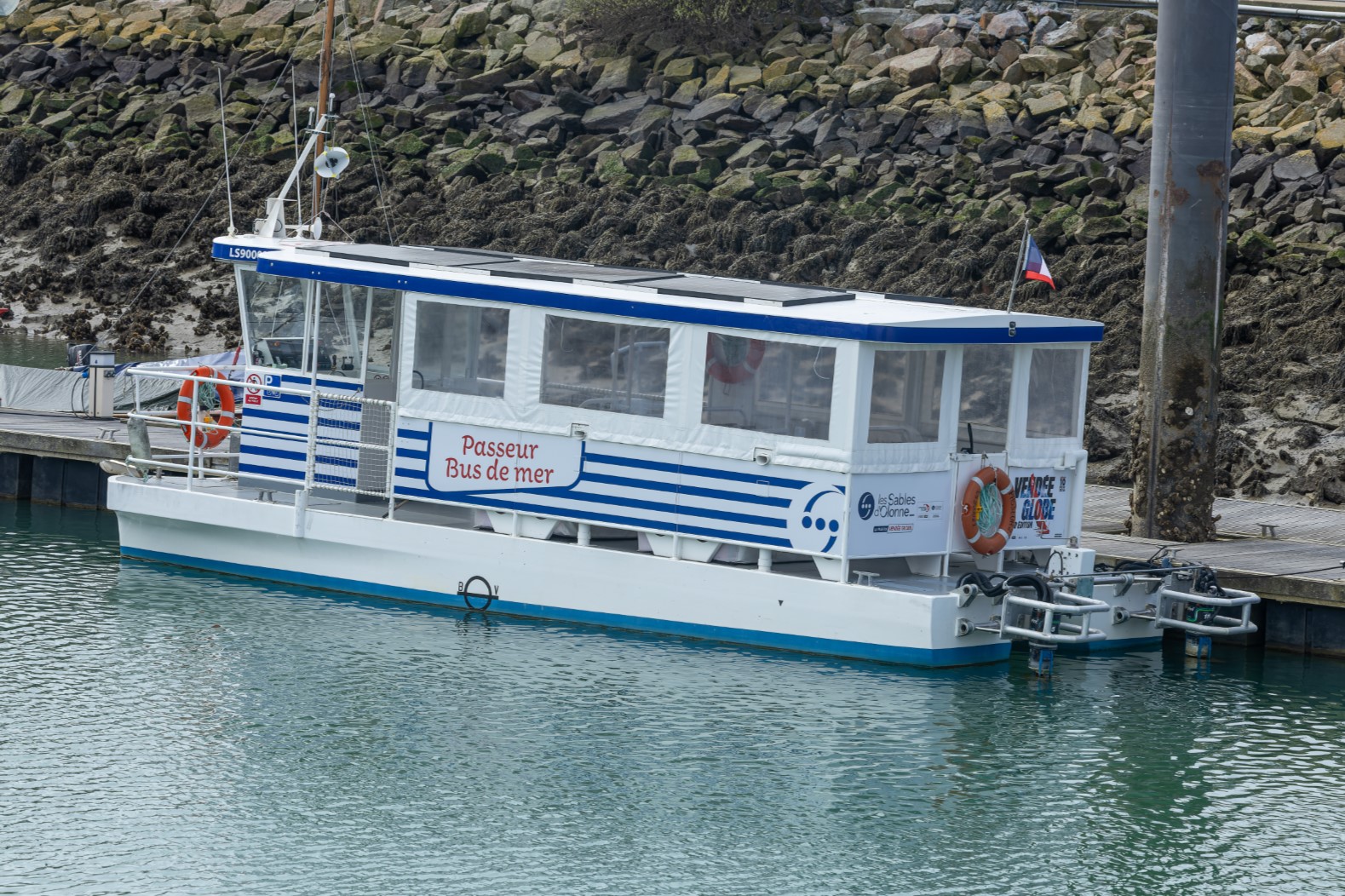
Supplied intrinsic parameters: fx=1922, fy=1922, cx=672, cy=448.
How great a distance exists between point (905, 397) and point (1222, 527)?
508 cm

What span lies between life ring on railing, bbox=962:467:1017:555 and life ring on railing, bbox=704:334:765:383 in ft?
6.42

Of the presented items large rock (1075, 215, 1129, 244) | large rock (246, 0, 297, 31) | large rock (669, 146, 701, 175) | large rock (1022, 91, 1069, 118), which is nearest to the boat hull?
large rock (1075, 215, 1129, 244)

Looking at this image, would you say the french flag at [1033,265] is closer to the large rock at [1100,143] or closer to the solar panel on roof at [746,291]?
the solar panel on roof at [746,291]

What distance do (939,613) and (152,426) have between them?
1095cm

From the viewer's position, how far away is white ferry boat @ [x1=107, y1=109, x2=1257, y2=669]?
48.6 ft

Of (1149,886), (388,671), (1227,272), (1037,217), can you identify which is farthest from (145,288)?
(1149,886)

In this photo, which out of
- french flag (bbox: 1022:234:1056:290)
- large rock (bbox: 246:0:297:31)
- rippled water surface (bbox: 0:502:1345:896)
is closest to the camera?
rippled water surface (bbox: 0:502:1345:896)

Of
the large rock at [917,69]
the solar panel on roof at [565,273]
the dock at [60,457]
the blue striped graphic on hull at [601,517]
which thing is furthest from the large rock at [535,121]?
the blue striped graphic on hull at [601,517]

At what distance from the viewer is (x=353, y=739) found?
13094 mm

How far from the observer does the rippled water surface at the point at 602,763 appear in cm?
1097

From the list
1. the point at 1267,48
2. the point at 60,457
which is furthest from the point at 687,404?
the point at 1267,48

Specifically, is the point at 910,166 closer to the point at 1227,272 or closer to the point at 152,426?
the point at 1227,272

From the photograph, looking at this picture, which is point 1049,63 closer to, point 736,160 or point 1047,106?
point 1047,106

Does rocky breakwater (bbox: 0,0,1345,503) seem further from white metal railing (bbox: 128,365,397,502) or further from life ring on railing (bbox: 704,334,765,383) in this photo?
white metal railing (bbox: 128,365,397,502)
